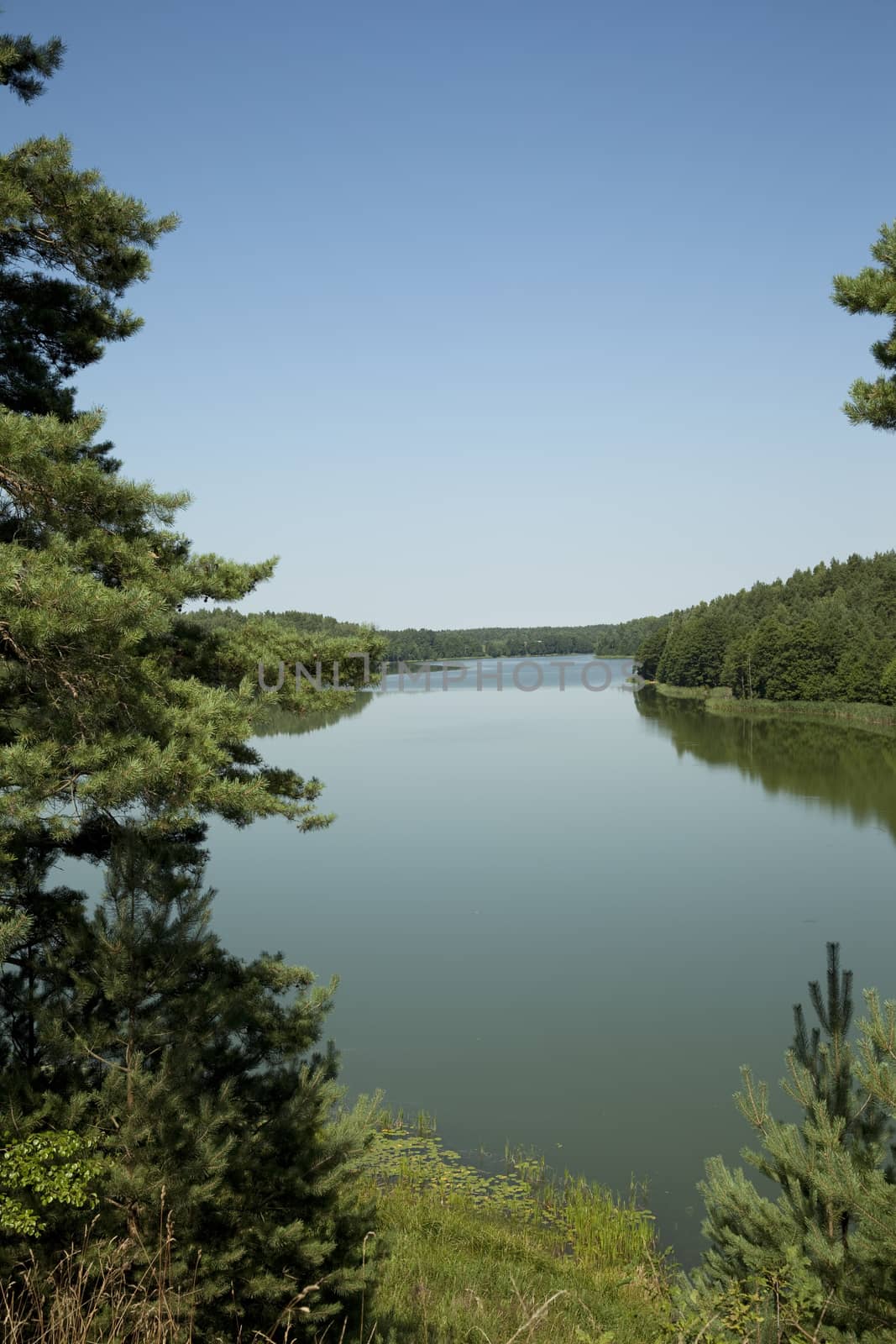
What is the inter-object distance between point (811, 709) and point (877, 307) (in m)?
51.9

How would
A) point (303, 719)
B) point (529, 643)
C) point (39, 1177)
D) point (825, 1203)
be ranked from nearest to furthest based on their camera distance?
point (39, 1177) < point (825, 1203) < point (303, 719) < point (529, 643)

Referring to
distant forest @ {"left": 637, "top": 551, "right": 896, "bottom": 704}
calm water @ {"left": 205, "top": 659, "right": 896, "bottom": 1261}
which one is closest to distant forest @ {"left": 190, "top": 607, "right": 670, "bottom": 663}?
distant forest @ {"left": 637, "top": 551, "right": 896, "bottom": 704}

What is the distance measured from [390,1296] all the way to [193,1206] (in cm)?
188

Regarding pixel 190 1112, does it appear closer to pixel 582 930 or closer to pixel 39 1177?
pixel 39 1177

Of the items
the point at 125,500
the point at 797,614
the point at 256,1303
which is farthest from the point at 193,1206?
the point at 797,614

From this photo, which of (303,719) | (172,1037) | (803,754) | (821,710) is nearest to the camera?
(172,1037)

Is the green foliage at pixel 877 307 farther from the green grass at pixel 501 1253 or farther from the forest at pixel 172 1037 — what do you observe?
the green grass at pixel 501 1253

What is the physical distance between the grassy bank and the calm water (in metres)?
15.2

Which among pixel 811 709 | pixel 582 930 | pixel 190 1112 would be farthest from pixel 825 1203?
pixel 811 709

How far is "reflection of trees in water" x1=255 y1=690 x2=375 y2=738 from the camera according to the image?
19.6 ft

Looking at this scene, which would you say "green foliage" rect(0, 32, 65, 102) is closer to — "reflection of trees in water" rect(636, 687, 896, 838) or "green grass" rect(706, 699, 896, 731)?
"reflection of trees in water" rect(636, 687, 896, 838)

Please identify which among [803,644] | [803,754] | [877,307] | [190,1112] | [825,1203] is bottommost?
[803,754]

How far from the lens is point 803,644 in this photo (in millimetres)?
55000

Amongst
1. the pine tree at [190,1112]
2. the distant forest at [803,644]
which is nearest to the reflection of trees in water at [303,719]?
the pine tree at [190,1112]
